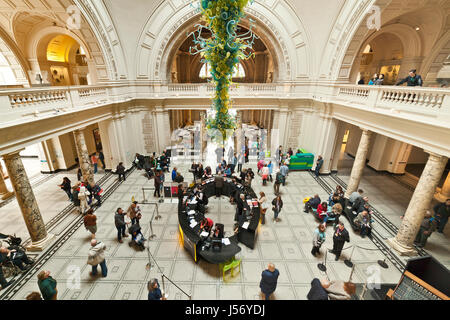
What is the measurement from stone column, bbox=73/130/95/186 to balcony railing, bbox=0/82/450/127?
4.59 feet

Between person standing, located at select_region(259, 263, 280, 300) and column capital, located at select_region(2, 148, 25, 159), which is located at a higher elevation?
column capital, located at select_region(2, 148, 25, 159)

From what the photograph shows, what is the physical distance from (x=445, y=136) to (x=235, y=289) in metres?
6.86

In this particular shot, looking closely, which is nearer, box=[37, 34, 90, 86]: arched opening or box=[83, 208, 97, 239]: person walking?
box=[83, 208, 97, 239]: person walking

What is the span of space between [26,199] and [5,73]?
11167mm

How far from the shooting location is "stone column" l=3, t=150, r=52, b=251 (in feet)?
20.0

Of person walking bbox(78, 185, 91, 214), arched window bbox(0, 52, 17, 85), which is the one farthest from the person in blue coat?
arched window bbox(0, 52, 17, 85)

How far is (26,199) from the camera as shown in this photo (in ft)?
21.2

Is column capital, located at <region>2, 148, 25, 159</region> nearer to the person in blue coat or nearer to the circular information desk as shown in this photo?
the circular information desk

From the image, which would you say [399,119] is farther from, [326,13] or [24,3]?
[24,3]

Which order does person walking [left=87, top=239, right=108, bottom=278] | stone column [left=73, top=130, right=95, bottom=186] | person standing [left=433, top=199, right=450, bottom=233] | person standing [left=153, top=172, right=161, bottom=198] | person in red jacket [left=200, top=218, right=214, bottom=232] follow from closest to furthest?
person walking [left=87, top=239, right=108, bottom=278] → person in red jacket [left=200, top=218, right=214, bottom=232] → person standing [left=433, top=199, right=450, bottom=233] → stone column [left=73, top=130, right=95, bottom=186] → person standing [left=153, top=172, right=161, bottom=198]

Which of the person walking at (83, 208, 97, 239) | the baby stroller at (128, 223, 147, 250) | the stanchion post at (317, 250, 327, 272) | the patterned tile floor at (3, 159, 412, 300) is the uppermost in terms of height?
the person walking at (83, 208, 97, 239)

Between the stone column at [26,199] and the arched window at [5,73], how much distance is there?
33.3 feet

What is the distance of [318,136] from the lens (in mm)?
12953

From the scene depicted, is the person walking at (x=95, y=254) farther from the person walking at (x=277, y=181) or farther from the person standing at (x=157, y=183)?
the person walking at (x=277, y=181)
